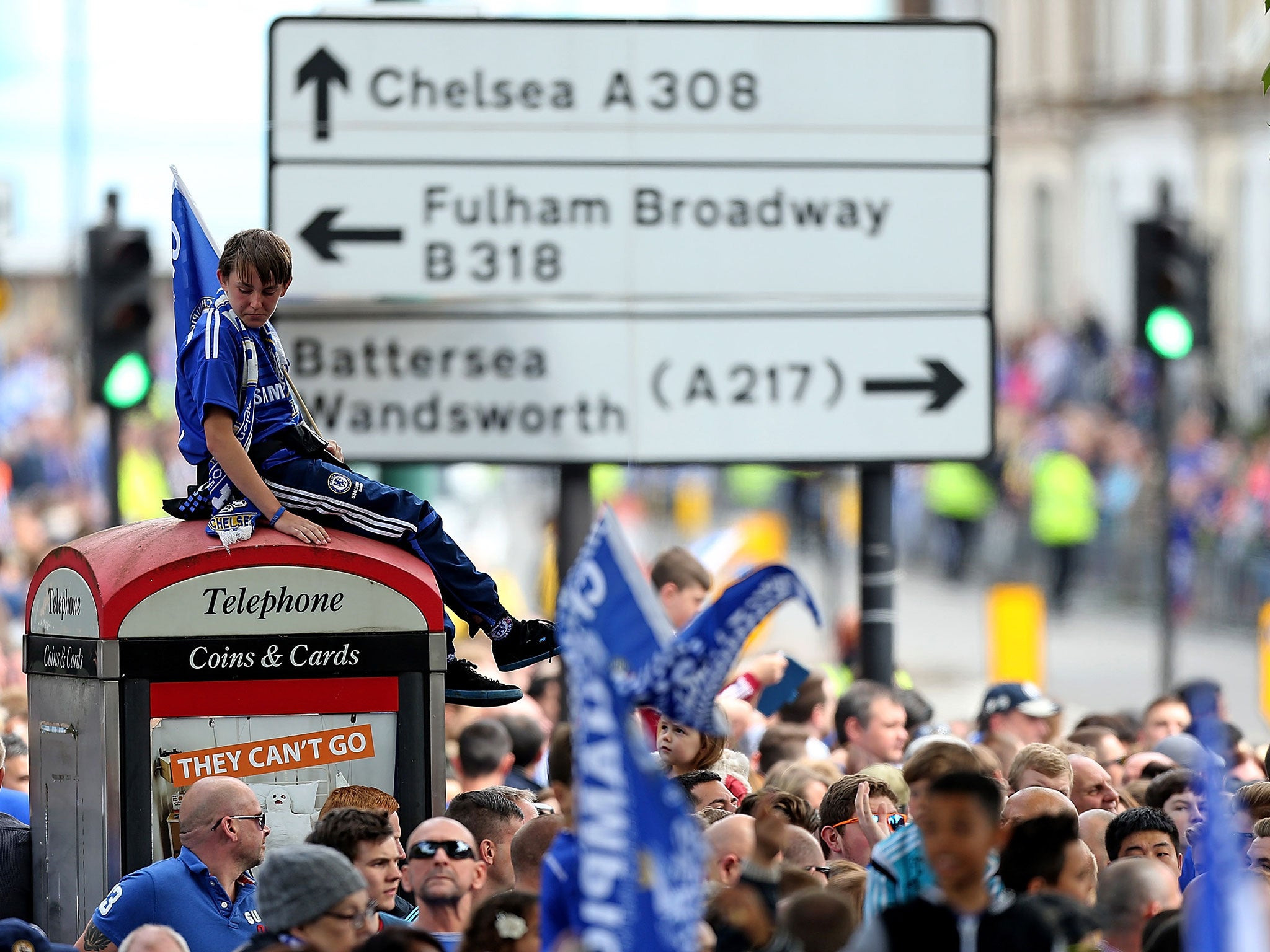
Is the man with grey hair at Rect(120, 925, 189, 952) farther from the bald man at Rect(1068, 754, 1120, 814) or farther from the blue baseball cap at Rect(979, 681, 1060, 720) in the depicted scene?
the blue baseball cap at Rect(979, 681, 1060, 720)

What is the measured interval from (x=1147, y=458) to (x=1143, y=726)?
16261 mm

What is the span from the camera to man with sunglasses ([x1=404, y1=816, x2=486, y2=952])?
5.55 m

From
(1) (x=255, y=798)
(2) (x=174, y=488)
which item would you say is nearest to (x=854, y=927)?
(1) (x=255, y=798)

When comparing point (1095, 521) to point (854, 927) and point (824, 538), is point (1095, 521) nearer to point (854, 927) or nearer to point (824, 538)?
point (824, 538)

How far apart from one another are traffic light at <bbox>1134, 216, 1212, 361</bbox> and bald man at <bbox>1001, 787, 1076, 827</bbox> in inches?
268

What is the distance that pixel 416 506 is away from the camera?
6344 mm

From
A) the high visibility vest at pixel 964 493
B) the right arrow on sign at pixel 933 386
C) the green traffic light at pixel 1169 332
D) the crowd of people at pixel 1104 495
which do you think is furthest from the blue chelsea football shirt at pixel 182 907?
the high visibility vest at pixel 964 493

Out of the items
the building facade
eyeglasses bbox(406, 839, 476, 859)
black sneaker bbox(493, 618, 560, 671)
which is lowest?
eyeglasses bbox(406, 839, 476, 859)

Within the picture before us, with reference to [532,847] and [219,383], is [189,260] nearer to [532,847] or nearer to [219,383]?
[219,383]

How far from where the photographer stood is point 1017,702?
9.66 metres

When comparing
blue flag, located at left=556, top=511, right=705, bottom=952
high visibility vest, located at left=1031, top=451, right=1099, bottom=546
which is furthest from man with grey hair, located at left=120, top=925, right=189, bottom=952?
high visibility vest, located at left=1031, top=451, right=1099, bottom=546

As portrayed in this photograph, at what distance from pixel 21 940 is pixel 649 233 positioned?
16.5 ft

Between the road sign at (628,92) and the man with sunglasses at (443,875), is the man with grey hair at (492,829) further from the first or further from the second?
the road sign at (628,92)

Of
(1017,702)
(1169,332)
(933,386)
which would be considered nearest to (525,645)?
(933,386)
